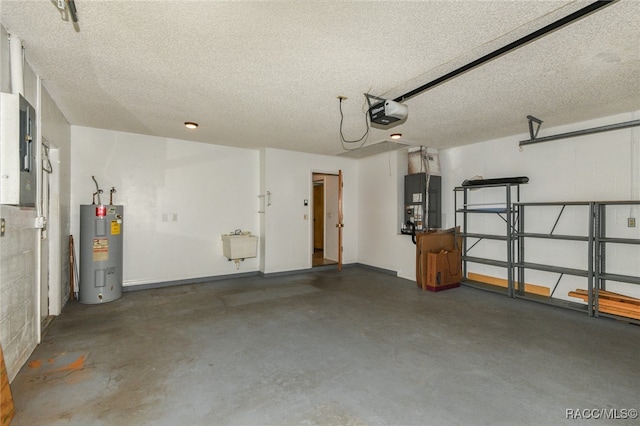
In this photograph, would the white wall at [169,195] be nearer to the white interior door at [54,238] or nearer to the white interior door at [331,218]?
the white interior door at [54,238]

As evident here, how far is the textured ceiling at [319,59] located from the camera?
6.05ft

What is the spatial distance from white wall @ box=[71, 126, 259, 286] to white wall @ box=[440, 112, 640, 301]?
438 centimetres

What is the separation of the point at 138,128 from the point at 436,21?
172 inches

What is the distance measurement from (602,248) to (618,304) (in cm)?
73

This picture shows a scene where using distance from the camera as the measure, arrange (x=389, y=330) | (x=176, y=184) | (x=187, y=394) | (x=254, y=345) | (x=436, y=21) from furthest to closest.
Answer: (x=176, y=184) → (x=389, y=330) → (x=254, y=345) → (x=187, y=394) → (x=436, y=21)

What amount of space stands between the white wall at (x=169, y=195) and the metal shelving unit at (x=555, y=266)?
4.64 meters

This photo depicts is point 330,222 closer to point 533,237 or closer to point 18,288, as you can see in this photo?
point 533,237

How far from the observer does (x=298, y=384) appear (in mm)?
2203

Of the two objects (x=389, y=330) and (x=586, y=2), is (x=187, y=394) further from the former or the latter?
(x=586, y=2)

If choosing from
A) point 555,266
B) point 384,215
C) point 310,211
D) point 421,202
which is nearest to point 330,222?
point 310,211

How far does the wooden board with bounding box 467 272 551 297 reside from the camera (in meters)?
4.37

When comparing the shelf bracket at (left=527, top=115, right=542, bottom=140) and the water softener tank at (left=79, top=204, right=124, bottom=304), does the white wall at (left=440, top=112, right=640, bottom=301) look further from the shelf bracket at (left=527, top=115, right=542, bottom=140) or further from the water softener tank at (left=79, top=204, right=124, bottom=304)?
the water softener tank at (left=79, top=204, right=124, bottom=304)

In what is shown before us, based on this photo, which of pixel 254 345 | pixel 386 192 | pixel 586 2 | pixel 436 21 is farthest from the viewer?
pixel 386 192

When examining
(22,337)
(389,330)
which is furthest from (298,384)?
(22,337)
